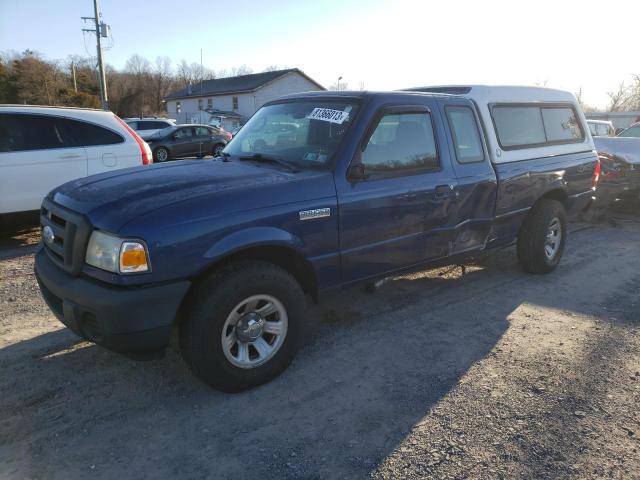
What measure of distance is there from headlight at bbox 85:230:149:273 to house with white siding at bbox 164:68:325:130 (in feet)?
148

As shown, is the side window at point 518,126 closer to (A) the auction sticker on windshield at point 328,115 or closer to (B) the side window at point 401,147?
(B) the side window at point 401,147

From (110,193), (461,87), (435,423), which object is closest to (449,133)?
(461,87)

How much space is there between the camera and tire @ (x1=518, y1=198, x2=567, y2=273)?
5282 mm

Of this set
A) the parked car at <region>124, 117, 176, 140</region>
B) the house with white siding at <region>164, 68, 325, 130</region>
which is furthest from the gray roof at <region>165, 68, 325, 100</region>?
the parked car at <region>124, 117, 176, 140</region>

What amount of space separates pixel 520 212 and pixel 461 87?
1.41 meters

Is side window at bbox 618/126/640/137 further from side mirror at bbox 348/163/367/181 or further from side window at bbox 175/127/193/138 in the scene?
side window at bbox 175/127/193/138

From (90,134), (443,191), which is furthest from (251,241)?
(90,134)

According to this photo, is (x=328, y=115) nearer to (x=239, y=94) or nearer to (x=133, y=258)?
(x=133, y=258)

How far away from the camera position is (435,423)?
2.87 metres

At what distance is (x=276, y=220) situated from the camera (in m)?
3.09

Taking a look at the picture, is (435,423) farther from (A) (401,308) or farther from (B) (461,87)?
(B) (461,87)

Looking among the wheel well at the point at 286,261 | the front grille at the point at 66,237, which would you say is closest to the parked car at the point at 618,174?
the wheel well at the point at 286,261

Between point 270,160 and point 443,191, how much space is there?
4.73 ft

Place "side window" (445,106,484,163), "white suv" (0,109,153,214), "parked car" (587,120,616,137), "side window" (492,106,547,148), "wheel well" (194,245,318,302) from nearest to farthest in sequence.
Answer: "wheel well" (194,245,318,302)
"side window" (445,106,484,163)
"side window" (492,106,547,148)
"white suv" (0,109,153,214)
"parked car" (587,120,616,137)
